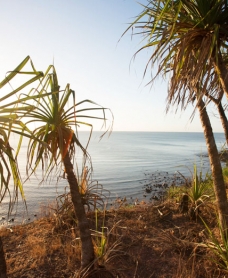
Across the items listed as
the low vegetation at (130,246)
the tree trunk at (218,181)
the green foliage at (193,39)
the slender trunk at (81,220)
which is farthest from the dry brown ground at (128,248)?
the green foliage at (193,39)

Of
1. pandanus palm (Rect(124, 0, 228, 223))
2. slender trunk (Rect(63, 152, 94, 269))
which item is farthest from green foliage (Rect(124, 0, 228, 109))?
slender trunk (Rect(63, 152, 94, 269))

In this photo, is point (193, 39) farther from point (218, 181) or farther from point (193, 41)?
point (218, 181)

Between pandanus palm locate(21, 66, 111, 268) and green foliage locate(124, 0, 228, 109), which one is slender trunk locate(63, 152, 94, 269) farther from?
green foliage locate(124, 0, 228, 109)

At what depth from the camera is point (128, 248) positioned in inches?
177

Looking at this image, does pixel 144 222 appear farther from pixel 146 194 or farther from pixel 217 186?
pixel 146 194

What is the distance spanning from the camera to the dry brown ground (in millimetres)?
3804

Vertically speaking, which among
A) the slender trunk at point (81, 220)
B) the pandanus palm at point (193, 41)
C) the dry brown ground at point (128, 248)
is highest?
the pandanus palm at point (193, 41)

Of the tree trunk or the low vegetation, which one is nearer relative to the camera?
the low vegetation

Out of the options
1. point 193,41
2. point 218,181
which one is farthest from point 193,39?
point 218,181

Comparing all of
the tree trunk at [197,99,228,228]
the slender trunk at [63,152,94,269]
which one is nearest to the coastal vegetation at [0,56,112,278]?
the slender trunk at [63,152,94,269]

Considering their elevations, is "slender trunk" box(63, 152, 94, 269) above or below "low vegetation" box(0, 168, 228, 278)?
above

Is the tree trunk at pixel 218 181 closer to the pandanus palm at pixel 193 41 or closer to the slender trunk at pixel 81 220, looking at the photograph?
the pandanus palm at pixel 193 41

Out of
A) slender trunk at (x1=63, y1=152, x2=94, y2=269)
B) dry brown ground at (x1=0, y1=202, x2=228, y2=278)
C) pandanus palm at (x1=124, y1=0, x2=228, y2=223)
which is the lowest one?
dry brown ground at (x1=0, y1=202, x2=228, y2=278)

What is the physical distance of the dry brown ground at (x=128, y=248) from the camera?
3.80m
